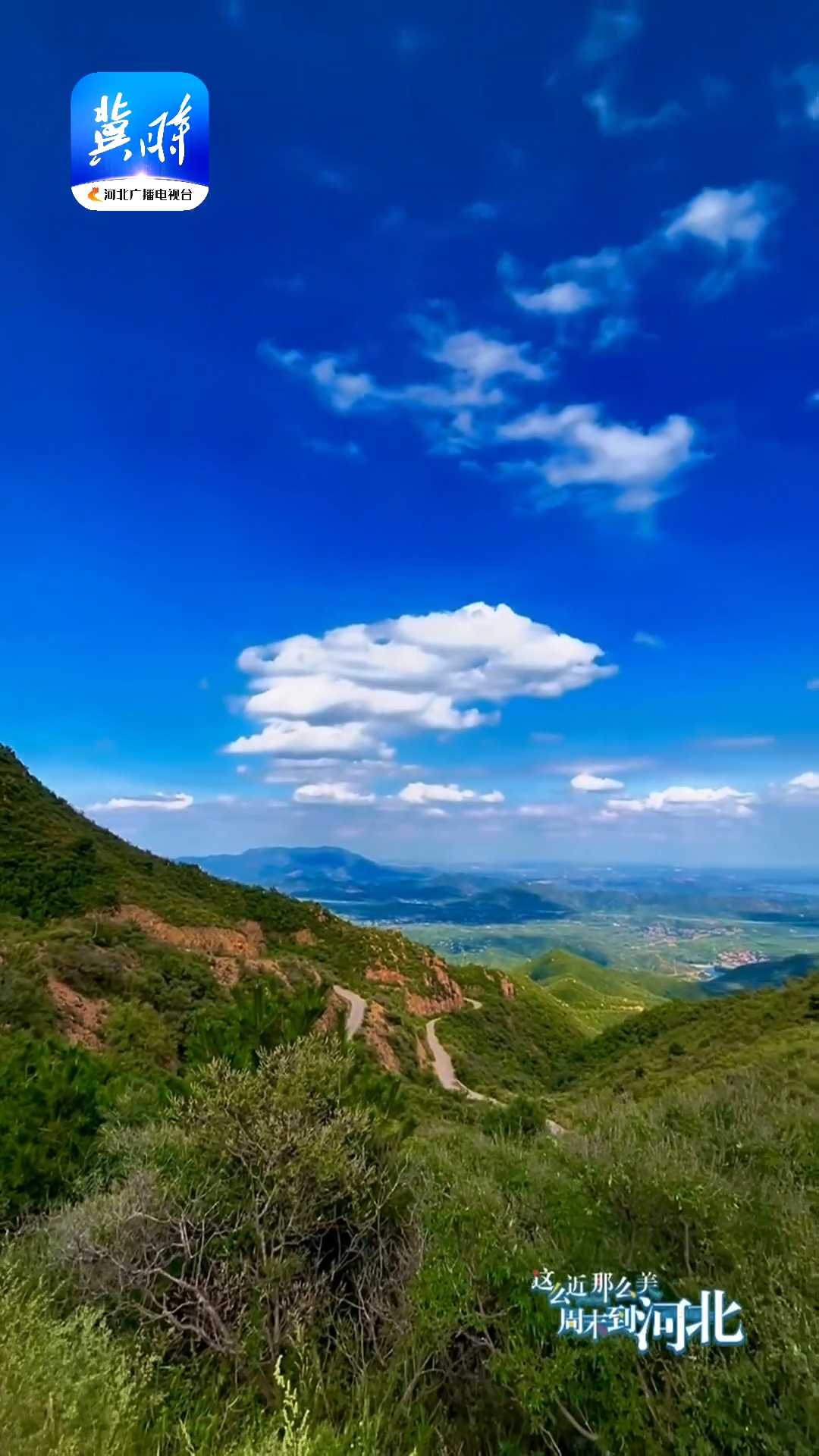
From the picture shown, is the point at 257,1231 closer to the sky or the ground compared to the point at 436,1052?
closer to the sky

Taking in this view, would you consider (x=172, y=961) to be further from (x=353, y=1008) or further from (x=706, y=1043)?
(x=706, y=1043)

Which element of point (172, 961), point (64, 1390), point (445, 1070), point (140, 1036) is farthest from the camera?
point (445, 1070)

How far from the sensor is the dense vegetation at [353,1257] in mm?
5660

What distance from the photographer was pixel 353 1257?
9.09m

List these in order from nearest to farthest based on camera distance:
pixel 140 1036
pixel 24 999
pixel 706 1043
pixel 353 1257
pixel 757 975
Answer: pixel 353 1257 < pixel 24 999 < pixel 140 1036 < pixel 706 1043 < pixel 757 975

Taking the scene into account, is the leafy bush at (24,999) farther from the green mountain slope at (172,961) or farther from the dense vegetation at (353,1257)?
the dense vegetation at (353,1257)

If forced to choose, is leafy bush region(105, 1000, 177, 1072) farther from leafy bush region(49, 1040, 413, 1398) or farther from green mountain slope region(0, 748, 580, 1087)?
leafy bush region(49, 1040, 413, 1398)

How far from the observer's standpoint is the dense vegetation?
5660 mm

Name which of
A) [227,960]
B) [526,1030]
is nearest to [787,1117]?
[227,960]

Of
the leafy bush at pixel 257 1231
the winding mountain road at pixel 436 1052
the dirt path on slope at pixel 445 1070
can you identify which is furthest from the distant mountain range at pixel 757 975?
the leafy bush at pixel 257 1231

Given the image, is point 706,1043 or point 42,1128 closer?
point 42,1128

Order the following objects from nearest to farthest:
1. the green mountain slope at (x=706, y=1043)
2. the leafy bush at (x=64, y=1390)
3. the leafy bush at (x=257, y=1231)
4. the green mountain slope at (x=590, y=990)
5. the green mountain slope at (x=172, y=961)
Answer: the leafy bush at (x=64, y=1390)
the leafy bush at (x=257, y=1231)
the green mountain slope at (x=706, y=1043)
the green mountain slope at (x=172, y=961)
the green mountain slope at (x=590, y=990)

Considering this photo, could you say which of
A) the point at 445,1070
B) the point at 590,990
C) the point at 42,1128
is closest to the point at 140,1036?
the point at 42,1128

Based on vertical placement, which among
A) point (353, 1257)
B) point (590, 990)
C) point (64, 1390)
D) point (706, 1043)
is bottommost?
point (590, 990)
